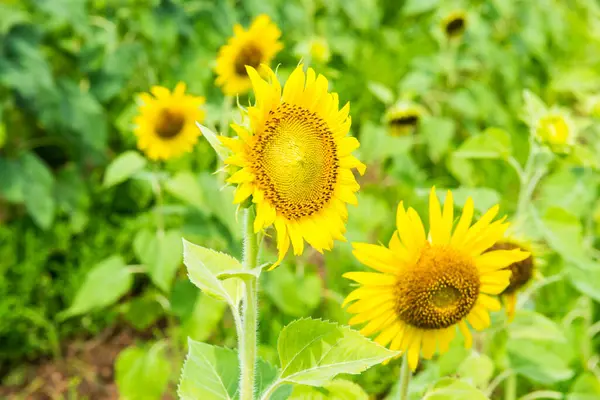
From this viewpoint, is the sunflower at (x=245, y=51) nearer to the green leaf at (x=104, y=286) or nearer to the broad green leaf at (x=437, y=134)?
the green leaf at (x=104, y=286)

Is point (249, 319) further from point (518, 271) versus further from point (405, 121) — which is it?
point (405, 121)

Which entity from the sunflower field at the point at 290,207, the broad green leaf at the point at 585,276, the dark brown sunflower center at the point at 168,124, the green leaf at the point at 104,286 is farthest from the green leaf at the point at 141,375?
the broad green leaf at the point at 585,276

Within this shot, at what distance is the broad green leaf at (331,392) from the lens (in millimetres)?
824

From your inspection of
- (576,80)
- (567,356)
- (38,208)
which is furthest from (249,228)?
(576,80)

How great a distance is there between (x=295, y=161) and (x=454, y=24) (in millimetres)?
1449

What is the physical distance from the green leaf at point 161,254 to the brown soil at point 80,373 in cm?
43

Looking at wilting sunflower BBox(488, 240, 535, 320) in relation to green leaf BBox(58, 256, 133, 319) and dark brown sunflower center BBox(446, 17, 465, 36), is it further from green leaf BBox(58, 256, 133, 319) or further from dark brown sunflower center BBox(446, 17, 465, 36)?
dark brown sunflower center BBox(446, 17, 465, 36)

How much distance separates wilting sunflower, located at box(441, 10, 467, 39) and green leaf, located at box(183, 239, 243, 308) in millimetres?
1460

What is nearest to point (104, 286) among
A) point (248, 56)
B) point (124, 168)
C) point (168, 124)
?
point (124, 168)

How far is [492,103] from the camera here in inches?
91.4

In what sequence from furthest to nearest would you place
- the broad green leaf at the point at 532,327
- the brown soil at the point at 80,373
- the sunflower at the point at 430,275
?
the brown soil at the point at 80,373
the broad green leaf at the point at 532,327
the sunflower at the point at 430,275

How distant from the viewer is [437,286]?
0.78 meters

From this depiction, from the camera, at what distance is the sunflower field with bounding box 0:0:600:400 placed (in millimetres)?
696

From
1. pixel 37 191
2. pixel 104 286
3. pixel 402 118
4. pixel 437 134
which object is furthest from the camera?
pixel 437 134
